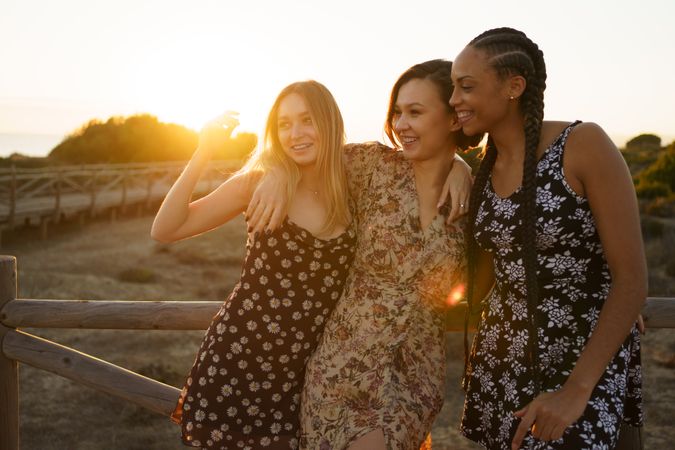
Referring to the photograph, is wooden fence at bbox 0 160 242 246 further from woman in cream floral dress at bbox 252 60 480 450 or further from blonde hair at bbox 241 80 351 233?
woman in cream floral dress at bbox 252 60 480 450

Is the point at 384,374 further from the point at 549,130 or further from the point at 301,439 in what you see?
the point at 549,130

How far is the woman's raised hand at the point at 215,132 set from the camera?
269 centimetres

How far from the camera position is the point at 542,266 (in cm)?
222

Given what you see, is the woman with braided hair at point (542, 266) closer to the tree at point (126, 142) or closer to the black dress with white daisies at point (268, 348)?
the black dress with white daisies at point (268, 348)

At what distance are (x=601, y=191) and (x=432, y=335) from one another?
86cm

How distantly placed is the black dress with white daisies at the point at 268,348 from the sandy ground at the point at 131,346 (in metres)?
4.91

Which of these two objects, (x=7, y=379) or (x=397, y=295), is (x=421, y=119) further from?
(x=7, y=379)

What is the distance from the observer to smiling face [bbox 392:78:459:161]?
2.74 meters

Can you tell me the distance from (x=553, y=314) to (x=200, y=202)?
142 cm

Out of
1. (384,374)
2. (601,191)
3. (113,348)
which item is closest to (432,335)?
(384,374)

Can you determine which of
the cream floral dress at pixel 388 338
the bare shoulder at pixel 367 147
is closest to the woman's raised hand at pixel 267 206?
the cream floral dress at pixel 388 338

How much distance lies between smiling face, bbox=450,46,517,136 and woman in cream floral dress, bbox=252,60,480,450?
370mm

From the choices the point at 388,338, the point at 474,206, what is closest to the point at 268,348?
the point at 388,338

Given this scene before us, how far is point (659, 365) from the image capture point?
9.55 m
